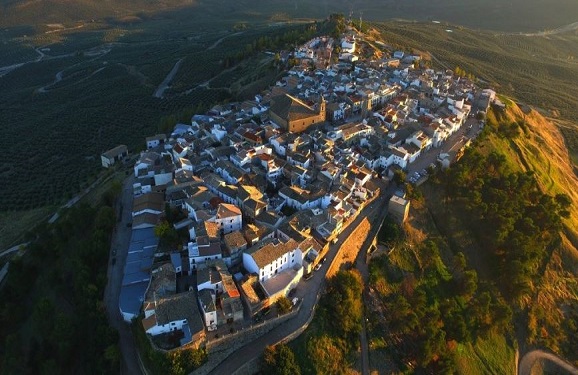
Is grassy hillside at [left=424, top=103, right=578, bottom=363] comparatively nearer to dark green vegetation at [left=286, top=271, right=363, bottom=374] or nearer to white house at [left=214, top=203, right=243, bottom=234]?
dark green vegetation at [left=286, top=271, right=363, bottom=374]

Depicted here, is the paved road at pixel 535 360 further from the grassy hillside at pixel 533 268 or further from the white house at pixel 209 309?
the white house at pixel 209 309

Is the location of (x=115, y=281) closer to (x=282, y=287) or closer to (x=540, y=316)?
(x=282, y=287)

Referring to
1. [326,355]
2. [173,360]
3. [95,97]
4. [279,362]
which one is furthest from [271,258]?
[95,97]

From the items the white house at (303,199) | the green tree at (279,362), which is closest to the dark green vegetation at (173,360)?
the green tree at (279,362)

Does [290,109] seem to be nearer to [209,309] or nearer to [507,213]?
[507,213]

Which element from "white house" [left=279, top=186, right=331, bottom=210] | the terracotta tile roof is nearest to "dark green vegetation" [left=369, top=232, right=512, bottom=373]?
"white house" [left=279, top=186, right=331, bottom=210]

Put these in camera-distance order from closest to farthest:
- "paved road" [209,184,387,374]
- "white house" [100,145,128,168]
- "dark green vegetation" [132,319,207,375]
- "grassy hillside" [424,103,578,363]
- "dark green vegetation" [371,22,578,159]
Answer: "dark green vegetation" [132,319,207,375], "paved road" [209,184,387,374], "grassy hillside" [424,103,578,363], "white house" [100,145,128,168], "dark green vegetation" [371,22,578,159]
